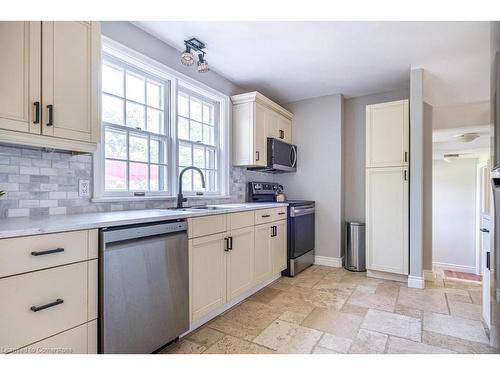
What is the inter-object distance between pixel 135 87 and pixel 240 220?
1.51m

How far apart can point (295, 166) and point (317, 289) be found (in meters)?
1.89

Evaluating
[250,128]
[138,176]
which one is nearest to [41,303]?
[138,176]

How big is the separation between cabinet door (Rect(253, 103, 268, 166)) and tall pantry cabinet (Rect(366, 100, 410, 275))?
1304mm

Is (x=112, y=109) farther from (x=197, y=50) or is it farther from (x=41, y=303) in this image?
(x=41, y=303)

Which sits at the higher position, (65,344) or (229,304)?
(65,344)

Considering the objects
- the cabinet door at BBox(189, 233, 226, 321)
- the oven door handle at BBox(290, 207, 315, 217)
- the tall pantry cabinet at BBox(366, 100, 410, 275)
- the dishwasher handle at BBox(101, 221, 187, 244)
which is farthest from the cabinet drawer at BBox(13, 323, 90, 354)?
the tall pantry cabinet at BBox(366, 100, 410, 275)

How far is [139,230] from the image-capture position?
159cm

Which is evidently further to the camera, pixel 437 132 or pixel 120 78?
pixel 437 132

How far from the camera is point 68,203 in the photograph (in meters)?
1.87

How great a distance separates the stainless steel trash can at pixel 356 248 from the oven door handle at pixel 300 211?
55cm

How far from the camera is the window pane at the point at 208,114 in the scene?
3271 millimetres

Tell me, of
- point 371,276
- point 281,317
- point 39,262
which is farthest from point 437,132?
point 39,262
